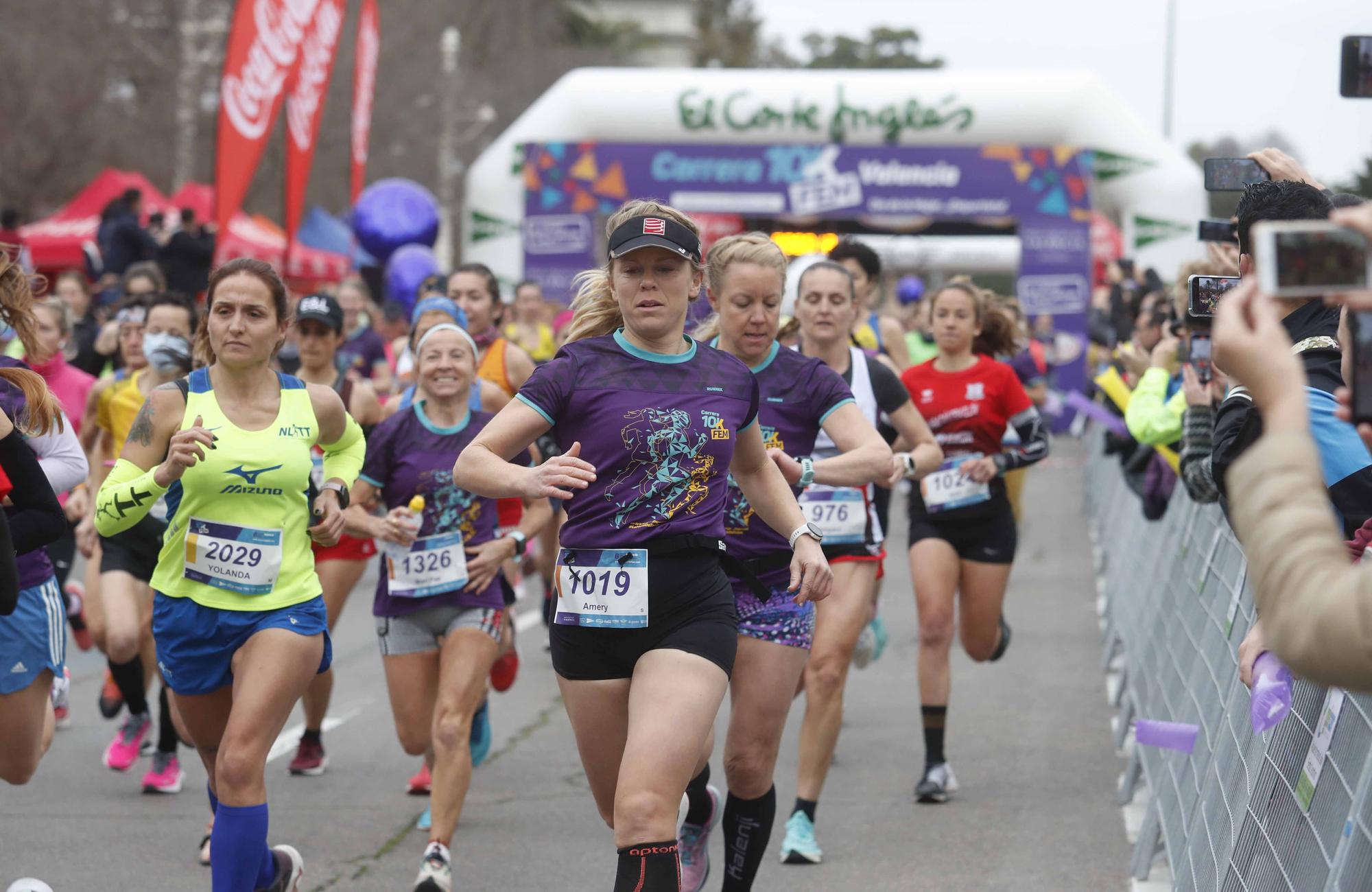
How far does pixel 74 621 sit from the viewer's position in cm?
997

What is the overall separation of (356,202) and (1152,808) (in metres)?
15.5

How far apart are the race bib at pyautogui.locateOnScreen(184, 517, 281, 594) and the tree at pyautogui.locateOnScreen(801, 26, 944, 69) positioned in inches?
2666

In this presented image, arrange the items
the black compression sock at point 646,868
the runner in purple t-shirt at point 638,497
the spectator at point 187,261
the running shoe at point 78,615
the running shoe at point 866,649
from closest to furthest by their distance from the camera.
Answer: the black compression sock at point 646,868 → the runner in purple t-shirt at point 638,497 → the running shoe at point 866,649 → the running shoe at point 78,615 → the spectator at point 187,261

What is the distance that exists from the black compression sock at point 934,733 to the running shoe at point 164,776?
3.02 metres

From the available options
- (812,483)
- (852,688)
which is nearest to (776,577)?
(812,483)

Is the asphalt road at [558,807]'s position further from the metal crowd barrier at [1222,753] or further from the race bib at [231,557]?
the race bib at [231,557]

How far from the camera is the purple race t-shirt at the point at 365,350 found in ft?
41.2

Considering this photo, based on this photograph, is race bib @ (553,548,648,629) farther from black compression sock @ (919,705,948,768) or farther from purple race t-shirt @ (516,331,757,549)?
black compression sock @ (919,705,948,768)

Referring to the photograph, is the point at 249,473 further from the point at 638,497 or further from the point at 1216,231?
the point at 1216,231

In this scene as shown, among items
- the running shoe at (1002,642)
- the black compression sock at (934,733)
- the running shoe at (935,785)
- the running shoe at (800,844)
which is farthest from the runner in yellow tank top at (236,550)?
the running shoe at (1002,642)

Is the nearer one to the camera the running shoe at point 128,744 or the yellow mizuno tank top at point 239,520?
the yellow mizuno tank top at point 239,520

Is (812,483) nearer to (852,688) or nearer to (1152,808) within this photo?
(1152,808)

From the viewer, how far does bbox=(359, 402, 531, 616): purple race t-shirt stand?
6.40 metres

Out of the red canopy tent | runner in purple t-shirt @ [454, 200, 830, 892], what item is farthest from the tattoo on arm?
the red canopy tent
